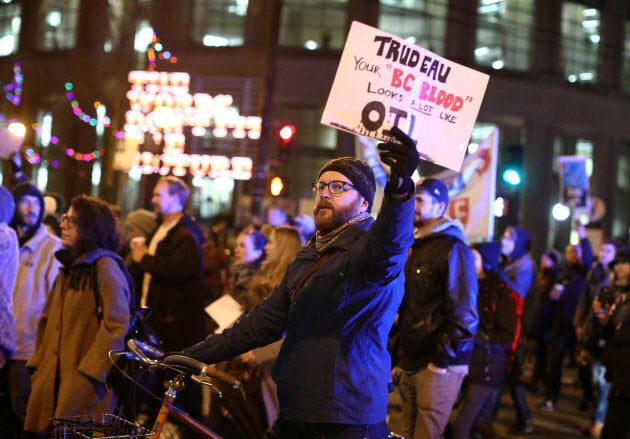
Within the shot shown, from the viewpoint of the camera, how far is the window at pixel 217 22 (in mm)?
25469

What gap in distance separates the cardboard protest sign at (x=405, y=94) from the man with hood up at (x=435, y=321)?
0.64 meters

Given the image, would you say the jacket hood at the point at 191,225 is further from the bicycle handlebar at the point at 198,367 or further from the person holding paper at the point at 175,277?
the bicycle handlebar at the point at 198,367

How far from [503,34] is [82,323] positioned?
24.1 meters

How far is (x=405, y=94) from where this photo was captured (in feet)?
16.9

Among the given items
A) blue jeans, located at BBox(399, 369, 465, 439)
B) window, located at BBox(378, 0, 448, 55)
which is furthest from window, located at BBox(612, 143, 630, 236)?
blue jeans, located at BBox(399, 369, 465, 439)

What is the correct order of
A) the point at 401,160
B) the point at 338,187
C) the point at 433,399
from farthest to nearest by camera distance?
the point at 433,399 < the point at 338,187 < the point at 401,160

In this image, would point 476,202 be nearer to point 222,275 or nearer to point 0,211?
point 222,275

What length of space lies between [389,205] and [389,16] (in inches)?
941

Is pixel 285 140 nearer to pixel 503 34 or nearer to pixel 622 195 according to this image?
pixel 503 34

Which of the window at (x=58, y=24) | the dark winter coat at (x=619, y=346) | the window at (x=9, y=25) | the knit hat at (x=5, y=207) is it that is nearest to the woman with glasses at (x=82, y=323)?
the knit hat at (x=5, y=207)

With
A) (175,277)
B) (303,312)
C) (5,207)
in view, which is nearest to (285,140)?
(175,277)

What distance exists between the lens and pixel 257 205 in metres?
16.2

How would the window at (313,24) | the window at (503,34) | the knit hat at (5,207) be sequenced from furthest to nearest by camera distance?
the window at (503,34) < the window at (313,24) < the knit hat at (5,207)

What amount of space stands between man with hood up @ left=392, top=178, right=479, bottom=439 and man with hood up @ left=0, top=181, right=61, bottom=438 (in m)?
2.96
